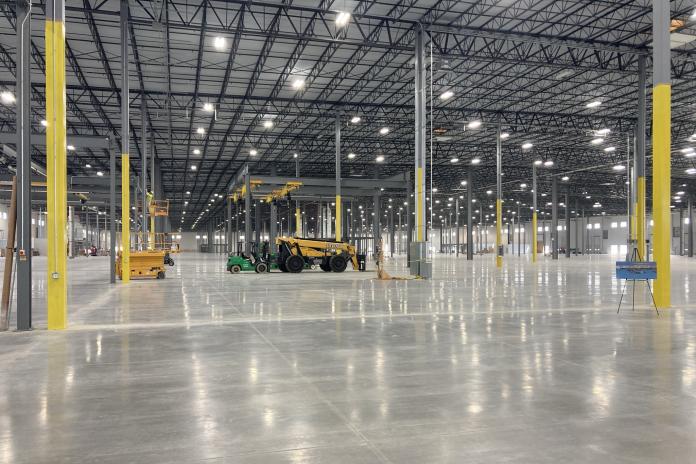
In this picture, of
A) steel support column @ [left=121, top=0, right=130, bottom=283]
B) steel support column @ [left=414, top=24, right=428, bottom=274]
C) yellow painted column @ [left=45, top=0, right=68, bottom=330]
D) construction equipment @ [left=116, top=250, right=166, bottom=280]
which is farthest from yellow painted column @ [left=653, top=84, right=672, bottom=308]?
construction equipment @ [left=116, top=250, right=166, bottom=280]

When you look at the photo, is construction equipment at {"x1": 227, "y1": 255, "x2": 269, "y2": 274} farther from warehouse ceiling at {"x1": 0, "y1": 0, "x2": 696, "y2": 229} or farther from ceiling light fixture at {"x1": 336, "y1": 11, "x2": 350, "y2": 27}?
ceiling light fixture at {"x1": 336, "y1": 11, "x2": 350, "y2": 27}

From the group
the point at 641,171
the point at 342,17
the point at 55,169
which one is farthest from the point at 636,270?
the point at 641,171

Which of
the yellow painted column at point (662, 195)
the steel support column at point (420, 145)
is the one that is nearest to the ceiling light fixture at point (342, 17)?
the steel support column at point (420, 145)

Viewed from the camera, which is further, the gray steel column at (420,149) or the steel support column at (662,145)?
the gray steel column at (420,149)

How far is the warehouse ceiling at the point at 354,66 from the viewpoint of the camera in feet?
77.9

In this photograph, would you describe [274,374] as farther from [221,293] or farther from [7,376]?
[221,293]

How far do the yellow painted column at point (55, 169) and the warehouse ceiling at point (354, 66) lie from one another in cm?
1201

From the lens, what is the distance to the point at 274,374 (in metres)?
6.46

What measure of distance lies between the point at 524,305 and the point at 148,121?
3192 cm

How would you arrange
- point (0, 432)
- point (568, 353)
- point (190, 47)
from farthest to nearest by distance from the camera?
point (190, 47) → point (568, 353) → point (0, 432)

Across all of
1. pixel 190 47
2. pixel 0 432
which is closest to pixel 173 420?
pixel 0 432

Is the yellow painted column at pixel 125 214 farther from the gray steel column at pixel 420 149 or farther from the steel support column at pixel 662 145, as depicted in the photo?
the steel support column at pixel 662 145

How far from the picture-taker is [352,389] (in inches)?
227

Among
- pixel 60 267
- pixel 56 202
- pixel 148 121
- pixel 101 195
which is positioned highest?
pixel 148 121
